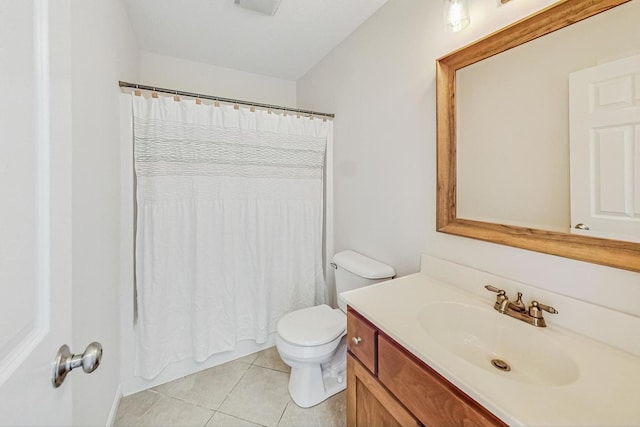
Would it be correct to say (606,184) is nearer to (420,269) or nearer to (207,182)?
(420,269)

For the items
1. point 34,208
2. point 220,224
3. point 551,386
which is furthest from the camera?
point 220,224

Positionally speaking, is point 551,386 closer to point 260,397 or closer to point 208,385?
point 260,397

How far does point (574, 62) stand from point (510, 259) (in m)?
0.71

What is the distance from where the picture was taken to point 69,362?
1.66 feet

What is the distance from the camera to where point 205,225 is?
68.6 inches

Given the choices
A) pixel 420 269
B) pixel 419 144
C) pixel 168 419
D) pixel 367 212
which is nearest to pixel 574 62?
pixel 419 144

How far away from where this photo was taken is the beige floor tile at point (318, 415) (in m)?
1.40

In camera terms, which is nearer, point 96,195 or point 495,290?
point 495,290

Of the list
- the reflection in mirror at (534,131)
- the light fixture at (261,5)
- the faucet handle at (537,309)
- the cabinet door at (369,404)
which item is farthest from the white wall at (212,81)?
the faucet handle at (537,309)

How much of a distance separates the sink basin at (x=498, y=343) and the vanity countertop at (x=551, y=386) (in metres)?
0.03

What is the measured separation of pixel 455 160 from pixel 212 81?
2220 mm

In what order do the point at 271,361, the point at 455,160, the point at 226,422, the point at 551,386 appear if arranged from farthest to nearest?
the point at 271,361 → the point at 226,422 → the point at 455,160 → the point at 551,386

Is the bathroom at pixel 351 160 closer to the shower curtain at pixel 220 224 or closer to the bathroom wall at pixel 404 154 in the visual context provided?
the bathroom wall at pixel 404 154

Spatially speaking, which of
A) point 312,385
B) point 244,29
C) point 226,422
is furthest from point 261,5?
point 226,422
